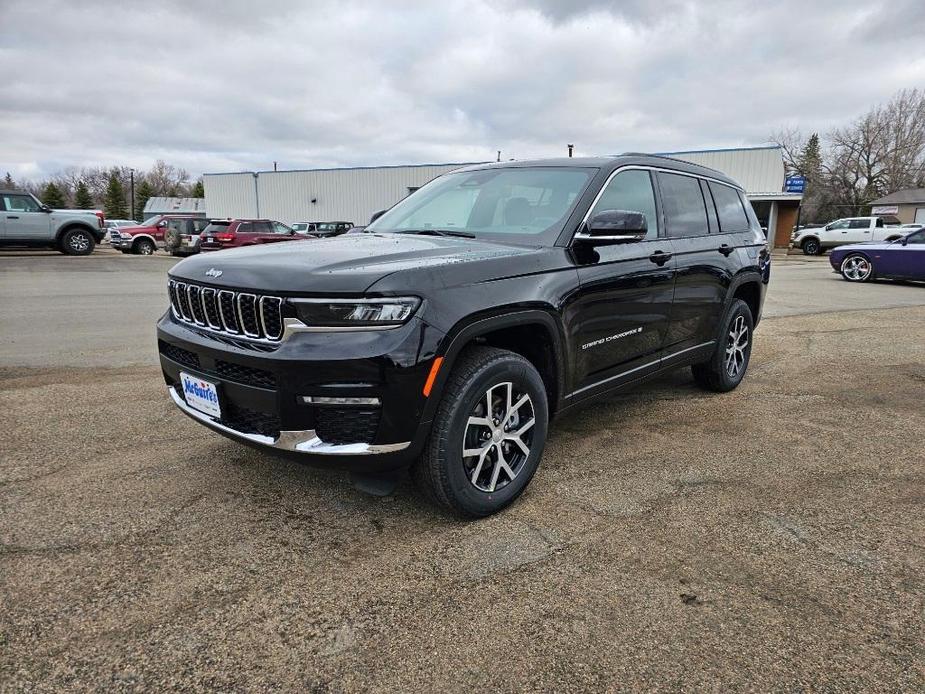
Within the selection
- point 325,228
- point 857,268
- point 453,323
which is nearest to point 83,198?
point 325,228

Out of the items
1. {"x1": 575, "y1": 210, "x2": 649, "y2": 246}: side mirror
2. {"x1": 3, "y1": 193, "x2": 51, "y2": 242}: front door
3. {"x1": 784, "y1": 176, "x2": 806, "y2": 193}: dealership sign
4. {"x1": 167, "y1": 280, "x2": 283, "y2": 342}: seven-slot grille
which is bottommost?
{"x1": 167, "y1": 280, "x2": 283, "y2": 342}: seven-slot grille

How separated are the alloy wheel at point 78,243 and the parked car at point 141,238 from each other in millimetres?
5344

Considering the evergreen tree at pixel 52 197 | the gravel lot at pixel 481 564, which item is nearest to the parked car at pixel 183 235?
the gravel lot at pixel 481 564

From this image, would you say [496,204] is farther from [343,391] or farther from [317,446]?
[317,446]

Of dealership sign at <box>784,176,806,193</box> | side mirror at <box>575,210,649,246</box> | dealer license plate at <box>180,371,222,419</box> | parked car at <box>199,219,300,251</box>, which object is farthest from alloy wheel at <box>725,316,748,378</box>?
dealership sign at <box>784,176,806,193</box>

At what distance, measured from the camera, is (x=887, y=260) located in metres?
15.8

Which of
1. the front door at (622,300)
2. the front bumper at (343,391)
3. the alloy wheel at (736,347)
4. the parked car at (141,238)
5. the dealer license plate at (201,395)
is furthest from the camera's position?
the parked car at (141,238)

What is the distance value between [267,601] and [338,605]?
269mm

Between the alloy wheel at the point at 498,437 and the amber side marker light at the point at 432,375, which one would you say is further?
the alloy wheel at the point at 498,437

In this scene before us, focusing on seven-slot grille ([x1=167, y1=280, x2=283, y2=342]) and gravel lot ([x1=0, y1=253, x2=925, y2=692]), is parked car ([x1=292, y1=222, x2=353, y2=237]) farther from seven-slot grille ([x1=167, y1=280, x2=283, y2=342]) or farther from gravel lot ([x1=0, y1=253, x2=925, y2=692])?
seven-slot grille ([x1=167, y1=280, x2=283, y2=342])

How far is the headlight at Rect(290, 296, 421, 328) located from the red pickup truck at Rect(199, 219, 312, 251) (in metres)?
19.0

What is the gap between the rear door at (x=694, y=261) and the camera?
4227 millimetres

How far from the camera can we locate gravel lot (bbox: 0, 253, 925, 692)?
2.02 meters

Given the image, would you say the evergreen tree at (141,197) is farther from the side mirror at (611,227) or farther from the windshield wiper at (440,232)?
the side mirror at (611,227)
